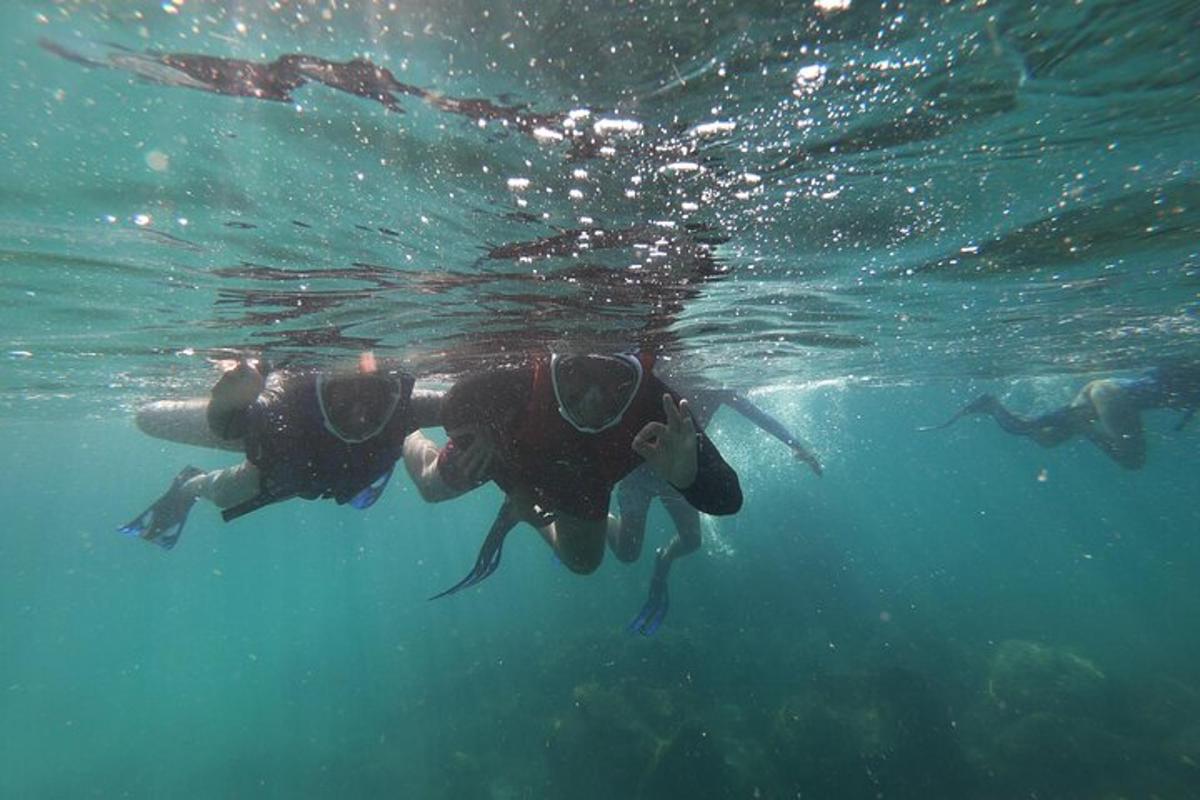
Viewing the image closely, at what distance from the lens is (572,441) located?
6.00 meters

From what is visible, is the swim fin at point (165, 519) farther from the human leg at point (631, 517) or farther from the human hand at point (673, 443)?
the human hand at point (673, 443)

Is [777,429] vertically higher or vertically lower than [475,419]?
lower

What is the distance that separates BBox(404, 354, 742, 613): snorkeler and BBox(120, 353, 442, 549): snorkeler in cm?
65

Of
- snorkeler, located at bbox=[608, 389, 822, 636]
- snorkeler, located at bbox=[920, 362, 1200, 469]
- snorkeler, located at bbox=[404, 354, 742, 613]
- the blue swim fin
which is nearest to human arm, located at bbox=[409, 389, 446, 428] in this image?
snorkeler, located at bbox=[404, 354, 742, 613]

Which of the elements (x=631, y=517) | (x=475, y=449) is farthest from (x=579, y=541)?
(x=631, y=517)

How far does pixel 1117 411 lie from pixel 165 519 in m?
23.7

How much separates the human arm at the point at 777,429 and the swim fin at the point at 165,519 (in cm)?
1179

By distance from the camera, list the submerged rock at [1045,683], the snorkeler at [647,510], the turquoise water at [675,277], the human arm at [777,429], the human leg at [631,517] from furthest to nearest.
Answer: the submerged rock at [1045,683] < the human arm at [777,429] < the human leg at [631,517] < the snorkeler at [647,510] < the turquoise water at [675,277]

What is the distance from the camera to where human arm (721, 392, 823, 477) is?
45.2 ft

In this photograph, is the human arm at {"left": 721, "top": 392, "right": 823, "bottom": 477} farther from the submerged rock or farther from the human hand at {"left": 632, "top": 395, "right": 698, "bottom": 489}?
the submerged rock

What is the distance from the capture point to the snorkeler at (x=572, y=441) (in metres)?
5.28

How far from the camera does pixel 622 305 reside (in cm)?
1141

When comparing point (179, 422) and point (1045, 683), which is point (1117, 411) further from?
point (179, 422)

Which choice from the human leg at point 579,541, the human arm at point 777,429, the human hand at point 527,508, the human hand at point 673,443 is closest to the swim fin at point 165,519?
the human hand at point 527,508
